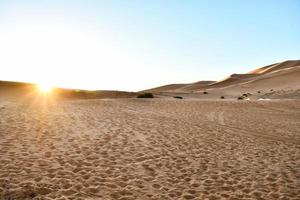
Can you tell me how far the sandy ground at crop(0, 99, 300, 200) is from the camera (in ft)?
31.1

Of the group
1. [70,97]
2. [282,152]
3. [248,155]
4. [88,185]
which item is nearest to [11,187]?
[88,185]

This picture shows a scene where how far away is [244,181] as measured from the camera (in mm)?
10703

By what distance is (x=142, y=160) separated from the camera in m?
12.3

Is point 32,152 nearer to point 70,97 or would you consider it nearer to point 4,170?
point 4,170

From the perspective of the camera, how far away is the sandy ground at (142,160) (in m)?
9.48

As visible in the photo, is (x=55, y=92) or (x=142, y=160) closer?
(x=142, y=160)

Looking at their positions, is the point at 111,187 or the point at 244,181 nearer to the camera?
the point at 111,187

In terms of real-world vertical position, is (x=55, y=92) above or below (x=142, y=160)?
above

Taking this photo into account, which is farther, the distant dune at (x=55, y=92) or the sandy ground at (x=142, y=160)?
the distant dune at (x=55, y=92)

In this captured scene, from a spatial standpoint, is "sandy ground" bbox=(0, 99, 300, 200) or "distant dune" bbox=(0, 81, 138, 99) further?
"distant dune" bbox=(0, 81, 138, 99)

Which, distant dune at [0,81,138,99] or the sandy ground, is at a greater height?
distant dune at [0,81,138,99]

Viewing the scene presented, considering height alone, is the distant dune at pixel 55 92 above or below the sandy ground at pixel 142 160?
above

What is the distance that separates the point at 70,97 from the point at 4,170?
3236 centimetres

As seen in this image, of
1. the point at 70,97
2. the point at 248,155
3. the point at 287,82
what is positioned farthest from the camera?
the point at 287,82
